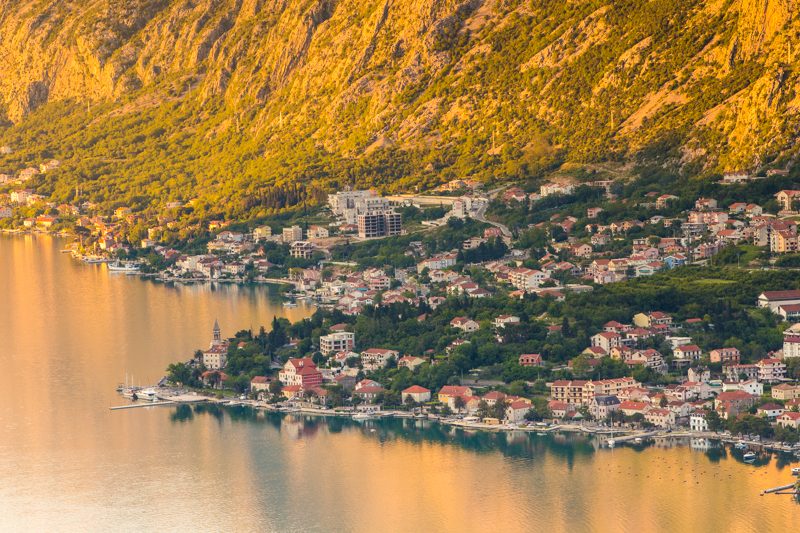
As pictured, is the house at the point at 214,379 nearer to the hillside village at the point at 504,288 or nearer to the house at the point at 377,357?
the hillside village at the point at 504,288

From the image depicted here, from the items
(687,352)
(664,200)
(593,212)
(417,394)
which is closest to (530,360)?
(417,394)

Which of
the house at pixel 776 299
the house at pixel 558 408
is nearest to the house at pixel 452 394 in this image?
the house at pixel 558 408

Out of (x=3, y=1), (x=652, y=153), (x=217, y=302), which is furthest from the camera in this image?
(x=3, y=1)

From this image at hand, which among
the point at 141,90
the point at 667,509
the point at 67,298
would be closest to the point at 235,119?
the point at 141,90

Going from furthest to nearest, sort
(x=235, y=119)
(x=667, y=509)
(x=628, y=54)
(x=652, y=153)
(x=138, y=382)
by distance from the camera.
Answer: (x=235, y=119) < (x=628, y=54) < (x=652, y=153) < (x=138, y=382) < (x=667, y=509)

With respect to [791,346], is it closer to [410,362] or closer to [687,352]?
[687,352]

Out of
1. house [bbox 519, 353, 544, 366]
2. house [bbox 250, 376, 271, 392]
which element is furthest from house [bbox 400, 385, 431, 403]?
house [bbox 250, 376, 271, 392]

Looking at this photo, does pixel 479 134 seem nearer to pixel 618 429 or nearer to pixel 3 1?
pixel 618 429
